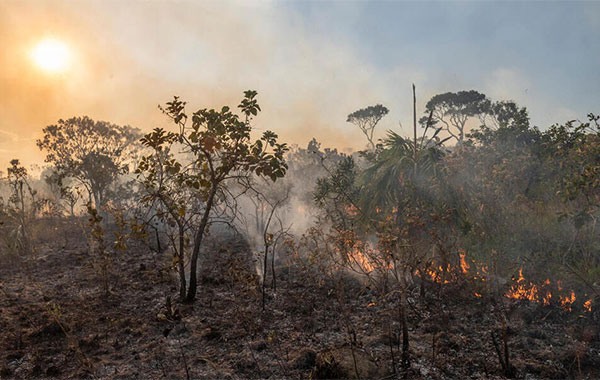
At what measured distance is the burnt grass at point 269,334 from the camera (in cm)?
540

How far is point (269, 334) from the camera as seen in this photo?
670 cm

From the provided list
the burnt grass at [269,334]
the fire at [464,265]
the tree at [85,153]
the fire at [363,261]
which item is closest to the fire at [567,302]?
the burnt grass at [269,334]

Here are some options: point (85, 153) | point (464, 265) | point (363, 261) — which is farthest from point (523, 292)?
point (85, 153)

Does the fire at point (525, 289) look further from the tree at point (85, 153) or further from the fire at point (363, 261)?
the tree at point (85, 153)

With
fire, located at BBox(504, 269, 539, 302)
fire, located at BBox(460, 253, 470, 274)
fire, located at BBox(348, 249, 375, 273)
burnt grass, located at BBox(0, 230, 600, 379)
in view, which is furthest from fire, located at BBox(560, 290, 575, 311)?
fire, located at BBox(348, 249, 375, 273)

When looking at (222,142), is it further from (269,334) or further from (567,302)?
(567,302)

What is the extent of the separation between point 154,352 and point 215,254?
28.8ft

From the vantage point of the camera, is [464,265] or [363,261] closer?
[363,261]

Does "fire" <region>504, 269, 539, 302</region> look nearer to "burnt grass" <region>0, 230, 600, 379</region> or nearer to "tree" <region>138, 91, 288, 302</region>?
"burnt grass" <region>0, 230, 600, 379</region>

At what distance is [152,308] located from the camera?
325 inches

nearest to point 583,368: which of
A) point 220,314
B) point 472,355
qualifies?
point 472,355

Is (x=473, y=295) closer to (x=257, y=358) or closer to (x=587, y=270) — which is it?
(x=587, y=270)

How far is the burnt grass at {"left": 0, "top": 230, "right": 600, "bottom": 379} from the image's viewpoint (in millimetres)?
5398

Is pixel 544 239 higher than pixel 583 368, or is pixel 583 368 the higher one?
pixel 544 239
